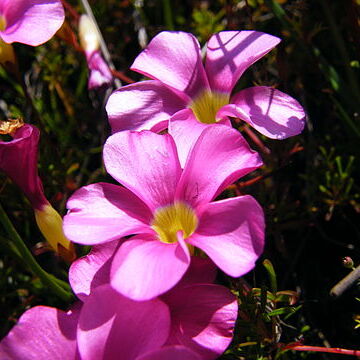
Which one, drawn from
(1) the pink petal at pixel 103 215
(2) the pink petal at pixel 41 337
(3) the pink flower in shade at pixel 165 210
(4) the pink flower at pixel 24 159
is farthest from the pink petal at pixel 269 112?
(2) the pink petal at pixel 41 337

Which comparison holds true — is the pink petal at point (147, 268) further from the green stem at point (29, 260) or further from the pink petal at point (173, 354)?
the green stem at point (29, 260)

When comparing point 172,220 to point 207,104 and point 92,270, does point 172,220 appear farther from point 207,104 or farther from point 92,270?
point 207,104

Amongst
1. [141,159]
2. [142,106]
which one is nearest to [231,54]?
[142,106]

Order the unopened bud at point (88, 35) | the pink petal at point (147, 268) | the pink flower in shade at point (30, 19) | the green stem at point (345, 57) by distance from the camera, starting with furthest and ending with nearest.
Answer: the unopened bud at point (88, 35)
the green stem at point (345, 57)
the pink flower in shade at point (30, 19)
the pink petal at point (147, 268)

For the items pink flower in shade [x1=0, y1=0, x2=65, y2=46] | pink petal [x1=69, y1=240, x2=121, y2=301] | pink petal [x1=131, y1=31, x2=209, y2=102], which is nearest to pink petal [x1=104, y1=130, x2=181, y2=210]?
pink petal [x1=69, y1=240, x2=121, y2=301]

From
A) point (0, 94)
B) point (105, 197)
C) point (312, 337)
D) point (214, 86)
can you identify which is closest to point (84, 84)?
point (0, 94)

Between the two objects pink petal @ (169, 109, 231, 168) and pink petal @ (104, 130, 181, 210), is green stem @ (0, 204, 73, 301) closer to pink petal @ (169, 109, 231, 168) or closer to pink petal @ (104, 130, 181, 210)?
pink petal @ (104, 130, 181, 210)

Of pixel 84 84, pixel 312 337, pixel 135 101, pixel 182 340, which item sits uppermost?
pixel 135 101

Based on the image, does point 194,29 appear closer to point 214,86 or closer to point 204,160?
point 214,86
